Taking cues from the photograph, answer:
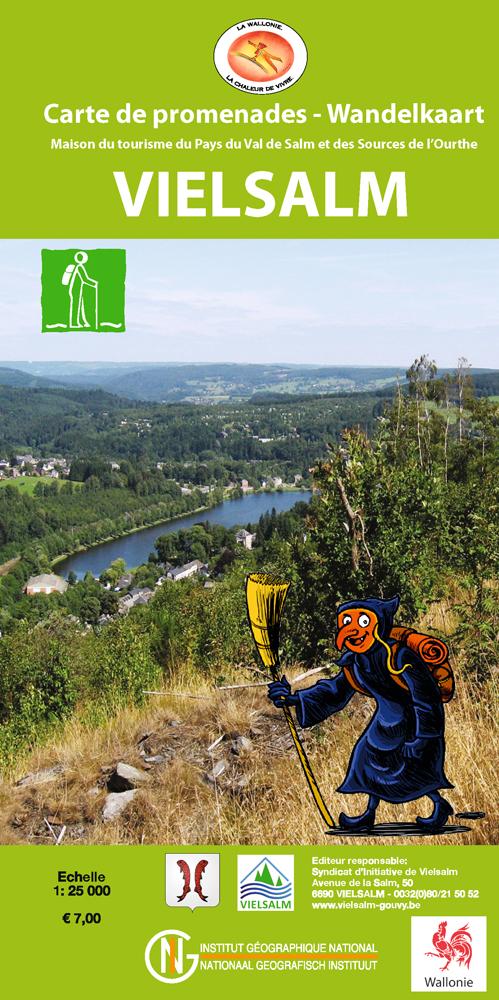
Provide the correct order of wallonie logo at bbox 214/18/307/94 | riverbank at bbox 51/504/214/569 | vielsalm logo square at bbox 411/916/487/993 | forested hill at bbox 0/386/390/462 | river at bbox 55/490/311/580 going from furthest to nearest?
riverbank at bbox 51/504/214/569, forested hill at bbox 0/386/390/462, river at bbox 55/490/311/580, wallonie logo at bbox 214/18/307/94, vielsalm logo square at bbox 411/916/487/993

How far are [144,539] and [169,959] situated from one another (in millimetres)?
61109

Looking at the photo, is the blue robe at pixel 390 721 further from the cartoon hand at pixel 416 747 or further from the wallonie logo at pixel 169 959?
the wallonie logo at pixel 169 959

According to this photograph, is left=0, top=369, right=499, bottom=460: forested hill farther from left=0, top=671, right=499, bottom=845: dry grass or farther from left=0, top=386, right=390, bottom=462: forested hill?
left=0, top=671, right=499, bottom=845: dry grass

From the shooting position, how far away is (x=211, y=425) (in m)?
64.2

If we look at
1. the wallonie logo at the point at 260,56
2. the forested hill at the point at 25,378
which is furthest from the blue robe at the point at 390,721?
the forested hill at the point at 25,378

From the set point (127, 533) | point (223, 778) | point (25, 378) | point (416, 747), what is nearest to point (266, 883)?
point (223, 778)

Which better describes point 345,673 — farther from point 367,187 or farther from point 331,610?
point 367,187

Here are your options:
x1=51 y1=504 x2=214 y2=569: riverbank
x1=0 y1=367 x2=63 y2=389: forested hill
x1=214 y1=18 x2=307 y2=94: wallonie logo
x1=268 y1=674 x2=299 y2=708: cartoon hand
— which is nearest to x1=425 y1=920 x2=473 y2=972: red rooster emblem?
x1=268 y1=674 x2=299 y2=708: cartoon hand

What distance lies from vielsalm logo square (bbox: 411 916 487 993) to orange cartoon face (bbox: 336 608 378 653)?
1.03m

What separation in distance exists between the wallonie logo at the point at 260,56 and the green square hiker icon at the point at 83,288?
88cm

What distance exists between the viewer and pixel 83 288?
2.93 meters

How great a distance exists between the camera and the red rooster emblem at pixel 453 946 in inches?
94.3

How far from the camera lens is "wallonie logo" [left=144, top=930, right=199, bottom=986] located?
2.44 m

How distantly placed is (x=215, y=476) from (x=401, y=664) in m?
61.0
